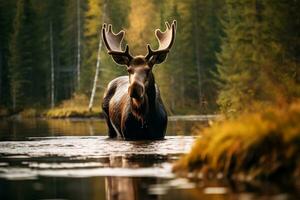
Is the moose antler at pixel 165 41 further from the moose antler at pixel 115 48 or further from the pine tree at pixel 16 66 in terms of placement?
the pine tree at pixel 16 66

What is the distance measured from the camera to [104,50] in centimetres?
7250


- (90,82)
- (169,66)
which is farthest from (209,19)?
(90,82)

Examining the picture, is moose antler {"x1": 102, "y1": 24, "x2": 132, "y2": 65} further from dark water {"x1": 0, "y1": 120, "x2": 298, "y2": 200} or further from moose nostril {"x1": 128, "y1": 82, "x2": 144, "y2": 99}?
dark water {"x1": 0, "y1": 120, "x2": 298, "y2": 200}

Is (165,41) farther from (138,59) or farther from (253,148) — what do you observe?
(253,148)

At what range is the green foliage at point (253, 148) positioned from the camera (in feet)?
34.1

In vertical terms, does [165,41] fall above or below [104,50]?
below

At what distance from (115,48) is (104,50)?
1963 inches

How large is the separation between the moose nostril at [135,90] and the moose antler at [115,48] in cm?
163

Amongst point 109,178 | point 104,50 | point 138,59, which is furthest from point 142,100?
point 104,50

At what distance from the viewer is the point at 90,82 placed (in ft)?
261

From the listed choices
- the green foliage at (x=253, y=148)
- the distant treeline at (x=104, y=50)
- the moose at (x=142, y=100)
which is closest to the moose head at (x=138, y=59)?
the moose at (x=142, y=100)

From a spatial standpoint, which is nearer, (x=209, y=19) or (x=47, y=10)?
(x=209, y=19)

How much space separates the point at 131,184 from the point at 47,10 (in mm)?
76074

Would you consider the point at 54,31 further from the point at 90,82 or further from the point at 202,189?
the point at 202,189
